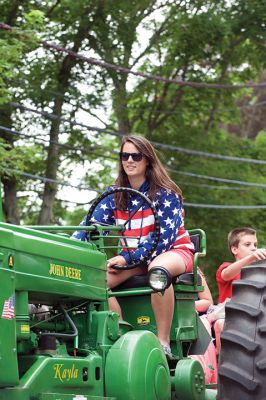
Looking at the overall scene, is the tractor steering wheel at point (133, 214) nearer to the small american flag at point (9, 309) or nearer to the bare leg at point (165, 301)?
the bare leg at point (165, 301)

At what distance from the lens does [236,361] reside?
19.2 ft

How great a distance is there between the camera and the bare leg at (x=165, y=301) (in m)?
6.62

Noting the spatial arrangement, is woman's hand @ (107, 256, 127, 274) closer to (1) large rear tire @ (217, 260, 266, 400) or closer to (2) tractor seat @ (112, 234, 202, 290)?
(2) tractor seat @ (112, 234, 202, 290)

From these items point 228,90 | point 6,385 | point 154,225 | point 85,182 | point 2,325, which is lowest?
point 6,385

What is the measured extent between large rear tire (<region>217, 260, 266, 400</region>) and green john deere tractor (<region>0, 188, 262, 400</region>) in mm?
99

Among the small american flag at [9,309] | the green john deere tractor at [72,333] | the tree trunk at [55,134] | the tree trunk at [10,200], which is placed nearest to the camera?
the small american flag at [9,309]

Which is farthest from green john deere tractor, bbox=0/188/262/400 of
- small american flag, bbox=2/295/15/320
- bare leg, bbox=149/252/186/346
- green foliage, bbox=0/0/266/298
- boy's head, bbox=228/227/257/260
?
green foliage, bbox=0/0/266/298

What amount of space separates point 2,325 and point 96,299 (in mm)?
1121

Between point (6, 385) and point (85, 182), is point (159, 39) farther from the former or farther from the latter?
point (6, 385)

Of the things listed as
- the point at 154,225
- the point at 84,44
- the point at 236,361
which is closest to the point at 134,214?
the point at 154,225

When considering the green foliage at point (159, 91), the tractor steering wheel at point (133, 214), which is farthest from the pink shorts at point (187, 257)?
the green foliage at point (159, 91)

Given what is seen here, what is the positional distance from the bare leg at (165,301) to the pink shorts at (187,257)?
6 cm

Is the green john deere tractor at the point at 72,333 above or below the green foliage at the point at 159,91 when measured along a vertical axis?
below

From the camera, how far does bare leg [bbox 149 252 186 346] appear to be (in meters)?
6.62
